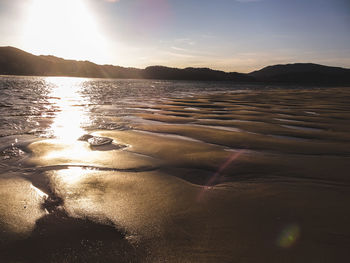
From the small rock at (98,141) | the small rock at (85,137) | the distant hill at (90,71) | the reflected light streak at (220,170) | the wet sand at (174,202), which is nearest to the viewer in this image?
the wet sand at (174,202)

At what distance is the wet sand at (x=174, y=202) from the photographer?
5.44 ft

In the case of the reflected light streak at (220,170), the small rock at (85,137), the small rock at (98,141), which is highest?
the reflected light streak at (220,170)

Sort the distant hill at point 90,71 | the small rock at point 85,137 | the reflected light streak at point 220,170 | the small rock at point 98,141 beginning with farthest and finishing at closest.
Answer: the distant hill at point 90,71 < the small rock at point 85,137 < the small rock at point 98,141 < the reflected light streak at point 220,170

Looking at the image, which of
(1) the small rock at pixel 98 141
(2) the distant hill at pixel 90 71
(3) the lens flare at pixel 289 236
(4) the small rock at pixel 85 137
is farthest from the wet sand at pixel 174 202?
(2) the distant hill at pixel 90 71

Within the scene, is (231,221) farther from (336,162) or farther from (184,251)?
(336,162)

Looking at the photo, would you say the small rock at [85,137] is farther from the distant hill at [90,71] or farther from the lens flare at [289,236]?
the distant hill at [90,71]

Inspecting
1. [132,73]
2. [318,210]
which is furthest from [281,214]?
[132,73]

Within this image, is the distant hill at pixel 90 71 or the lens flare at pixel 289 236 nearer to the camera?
the lens flare at pixel 289 236

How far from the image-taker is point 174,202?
237 cm

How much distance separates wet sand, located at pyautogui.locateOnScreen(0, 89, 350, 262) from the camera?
5.44 feet

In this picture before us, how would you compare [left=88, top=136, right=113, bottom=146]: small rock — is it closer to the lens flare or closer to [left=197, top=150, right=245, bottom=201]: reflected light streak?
[left=197, top=150, right=245, bottom=201]: reflected light streak

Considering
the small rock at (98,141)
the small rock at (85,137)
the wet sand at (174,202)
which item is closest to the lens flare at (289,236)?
the wet sand at (174,202)

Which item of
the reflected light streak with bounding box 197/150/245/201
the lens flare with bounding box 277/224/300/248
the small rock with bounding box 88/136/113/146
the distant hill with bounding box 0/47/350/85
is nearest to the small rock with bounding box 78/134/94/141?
the small rock with bounding box 88/136/113/146

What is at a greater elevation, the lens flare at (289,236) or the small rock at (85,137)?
the lens flare at (289,236)
